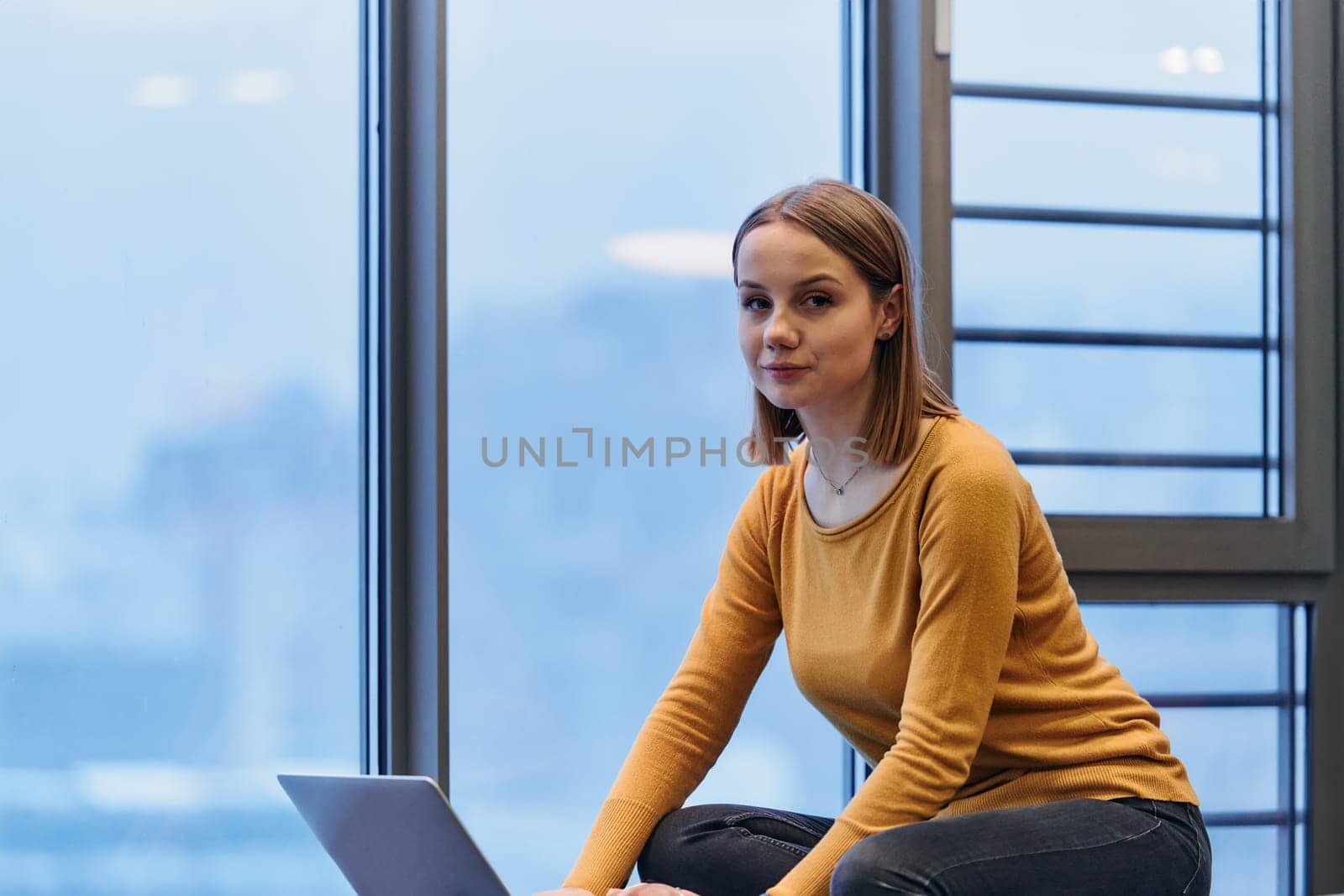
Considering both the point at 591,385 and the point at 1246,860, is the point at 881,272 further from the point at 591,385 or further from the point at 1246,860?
the point at 1246,860

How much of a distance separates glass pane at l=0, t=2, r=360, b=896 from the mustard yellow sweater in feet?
2.62

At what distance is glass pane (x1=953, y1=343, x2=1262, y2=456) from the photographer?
2.35 m

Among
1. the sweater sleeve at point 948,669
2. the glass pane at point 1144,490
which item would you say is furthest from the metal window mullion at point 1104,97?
the sweater sleeve at point 948,669

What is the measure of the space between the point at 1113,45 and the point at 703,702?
4.72ft

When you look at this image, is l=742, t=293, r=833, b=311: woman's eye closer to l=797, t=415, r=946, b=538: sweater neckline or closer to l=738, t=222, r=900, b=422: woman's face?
l=738, t=222, r=900, b=422: woman's face

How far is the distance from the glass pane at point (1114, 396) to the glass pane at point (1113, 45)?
17.4 inches

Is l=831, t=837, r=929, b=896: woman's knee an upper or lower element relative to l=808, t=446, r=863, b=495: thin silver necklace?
lower

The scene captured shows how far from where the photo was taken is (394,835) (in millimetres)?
1337

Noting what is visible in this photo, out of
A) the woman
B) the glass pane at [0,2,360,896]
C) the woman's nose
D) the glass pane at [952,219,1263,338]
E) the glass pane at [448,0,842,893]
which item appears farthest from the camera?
the glass pane at [952,219,1263,338]

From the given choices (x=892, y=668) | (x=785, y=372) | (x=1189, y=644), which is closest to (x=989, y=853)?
(x=892, y=668)

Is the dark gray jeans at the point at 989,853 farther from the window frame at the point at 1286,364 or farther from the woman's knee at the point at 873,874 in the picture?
the window frame at the point at 1286,364

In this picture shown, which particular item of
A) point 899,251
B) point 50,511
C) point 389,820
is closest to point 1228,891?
point 899,251

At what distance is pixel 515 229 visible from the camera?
7.36 feet

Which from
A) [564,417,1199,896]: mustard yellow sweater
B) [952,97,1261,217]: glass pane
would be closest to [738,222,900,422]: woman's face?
[564,417,1199,896]: mustard yellow sweater
